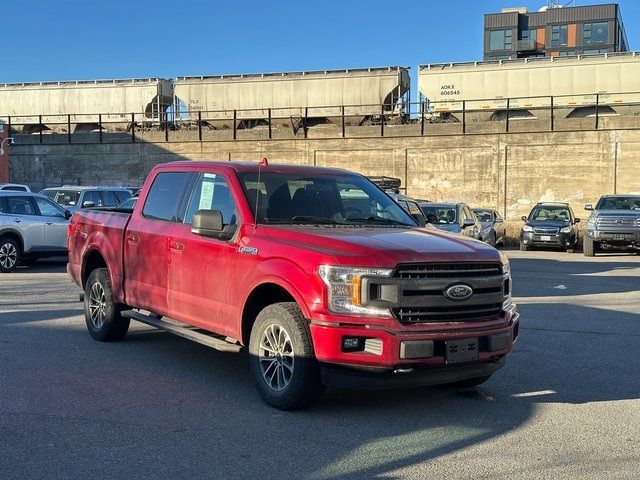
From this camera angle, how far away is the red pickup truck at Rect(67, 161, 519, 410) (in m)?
5.09

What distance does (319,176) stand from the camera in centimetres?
673

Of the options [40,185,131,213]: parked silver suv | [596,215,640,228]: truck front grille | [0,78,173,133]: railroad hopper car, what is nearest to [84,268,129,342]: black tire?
[40,185,131,213]: parked silver suv

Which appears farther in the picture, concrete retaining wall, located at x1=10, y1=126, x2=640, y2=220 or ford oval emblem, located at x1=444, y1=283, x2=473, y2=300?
concrete retaining wall, located at x1=10, y1=126, x2=640, y2=220

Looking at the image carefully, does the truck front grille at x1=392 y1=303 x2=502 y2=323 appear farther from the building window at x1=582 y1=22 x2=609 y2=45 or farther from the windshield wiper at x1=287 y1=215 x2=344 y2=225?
the building window at x1=582 y1=22 x2=609 y2=45

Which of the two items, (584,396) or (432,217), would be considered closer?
(584,396)

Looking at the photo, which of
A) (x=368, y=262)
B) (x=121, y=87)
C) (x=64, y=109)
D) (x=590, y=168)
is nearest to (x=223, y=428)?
(x=368, y=262)

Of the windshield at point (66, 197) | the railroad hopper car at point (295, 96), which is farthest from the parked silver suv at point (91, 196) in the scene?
the railroad hopper car at point (295, 96)

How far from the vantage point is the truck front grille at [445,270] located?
5.13 metres

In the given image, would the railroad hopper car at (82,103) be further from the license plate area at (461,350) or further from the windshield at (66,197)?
the license plate area at (461,350)

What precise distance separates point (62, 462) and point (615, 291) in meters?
11.9

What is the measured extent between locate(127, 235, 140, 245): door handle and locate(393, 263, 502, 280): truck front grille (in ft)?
11.2

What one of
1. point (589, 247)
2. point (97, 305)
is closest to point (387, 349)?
point (97, 305)

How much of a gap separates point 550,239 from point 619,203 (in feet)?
9.38

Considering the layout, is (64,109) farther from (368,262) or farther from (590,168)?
(368,262)
